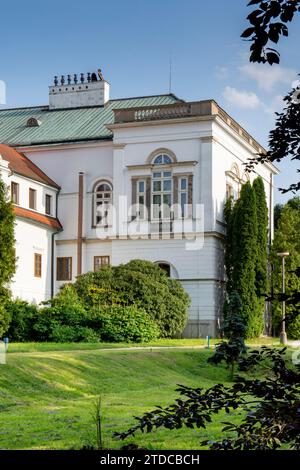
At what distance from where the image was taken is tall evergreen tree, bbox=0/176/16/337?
25.5 m

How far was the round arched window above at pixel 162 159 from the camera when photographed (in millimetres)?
37656

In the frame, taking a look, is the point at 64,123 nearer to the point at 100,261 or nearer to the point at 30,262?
the point at 100,261

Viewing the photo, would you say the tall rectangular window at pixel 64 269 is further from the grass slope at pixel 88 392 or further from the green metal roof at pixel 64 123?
the grass slope at pixel 88 392

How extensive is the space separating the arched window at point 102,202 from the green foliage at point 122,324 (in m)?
9.53

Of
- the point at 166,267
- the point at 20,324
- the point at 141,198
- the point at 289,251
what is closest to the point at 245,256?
the point at 166,267

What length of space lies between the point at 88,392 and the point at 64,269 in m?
23.1

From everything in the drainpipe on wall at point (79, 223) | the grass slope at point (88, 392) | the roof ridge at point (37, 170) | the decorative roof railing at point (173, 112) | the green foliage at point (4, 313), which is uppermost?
the decorative roof railing at point (173, 112)

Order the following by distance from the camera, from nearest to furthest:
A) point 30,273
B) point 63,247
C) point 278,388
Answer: point 278,388 → point 30,273 → point 63,247

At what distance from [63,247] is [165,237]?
5.79m

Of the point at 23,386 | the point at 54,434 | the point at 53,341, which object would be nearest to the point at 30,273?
the point at 53,341

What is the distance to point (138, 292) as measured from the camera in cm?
3209

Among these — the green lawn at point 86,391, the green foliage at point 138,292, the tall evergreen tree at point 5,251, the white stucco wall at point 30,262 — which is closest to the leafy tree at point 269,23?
the green lawn at point 86,391

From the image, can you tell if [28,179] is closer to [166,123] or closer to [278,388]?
[166,123]

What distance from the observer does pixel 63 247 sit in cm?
3931
